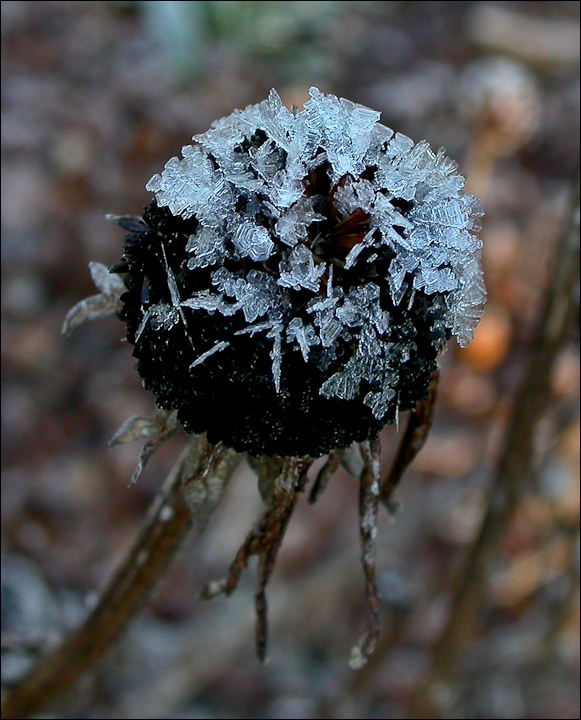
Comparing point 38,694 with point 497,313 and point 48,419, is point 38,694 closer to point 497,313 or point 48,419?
point 48,419

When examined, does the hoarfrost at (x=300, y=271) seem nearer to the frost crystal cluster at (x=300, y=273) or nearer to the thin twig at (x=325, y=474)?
the frost crystal cluster at (x=300, y=273)

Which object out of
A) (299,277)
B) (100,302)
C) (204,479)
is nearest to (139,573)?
(204,479)

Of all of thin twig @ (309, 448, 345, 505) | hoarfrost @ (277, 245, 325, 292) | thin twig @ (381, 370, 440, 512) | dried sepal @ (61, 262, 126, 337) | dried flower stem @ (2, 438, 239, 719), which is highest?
dried sepal @ (61, 262, 126, 337)

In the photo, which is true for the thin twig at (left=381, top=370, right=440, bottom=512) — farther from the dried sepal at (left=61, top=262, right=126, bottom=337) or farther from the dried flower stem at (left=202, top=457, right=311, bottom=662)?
the dried sepal at (left=61, top=262, right=126, bottom=337)

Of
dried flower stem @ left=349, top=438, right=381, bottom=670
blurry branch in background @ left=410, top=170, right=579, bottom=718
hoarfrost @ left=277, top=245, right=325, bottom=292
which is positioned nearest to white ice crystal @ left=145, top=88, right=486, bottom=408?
hoarfrost @ left=277, top=245, right=325, bottom=292

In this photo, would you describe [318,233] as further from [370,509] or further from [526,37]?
[526,37]

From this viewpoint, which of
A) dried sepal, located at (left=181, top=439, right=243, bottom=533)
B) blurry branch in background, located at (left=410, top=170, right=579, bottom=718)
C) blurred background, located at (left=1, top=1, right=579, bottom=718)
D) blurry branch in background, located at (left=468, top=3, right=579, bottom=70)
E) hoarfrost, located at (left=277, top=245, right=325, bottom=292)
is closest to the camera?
hoarfrost, located at (left=277, top=245, right=325, bottom=292)

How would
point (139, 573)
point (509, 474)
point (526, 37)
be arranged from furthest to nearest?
point (526, 37) → point (509, 474) → point (139, 573)

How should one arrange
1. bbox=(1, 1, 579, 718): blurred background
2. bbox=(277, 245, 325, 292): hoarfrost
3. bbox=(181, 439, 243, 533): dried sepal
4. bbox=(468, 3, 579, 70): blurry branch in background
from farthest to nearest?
bbox=(468, 3, 579, 70): blurry branch in background
bbox=(1, 1, 579, 718): blurred background
bbox=(181, 439, 243, 533): dried sepal
bbox=(277, 245, 325, 292): hoarfrost
